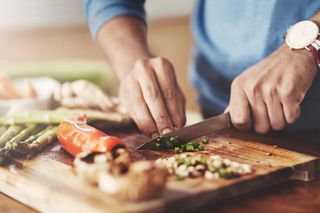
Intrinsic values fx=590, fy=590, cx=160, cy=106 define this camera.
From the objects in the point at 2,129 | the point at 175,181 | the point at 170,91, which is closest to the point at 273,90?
the point at 170,91

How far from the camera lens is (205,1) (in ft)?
5.26

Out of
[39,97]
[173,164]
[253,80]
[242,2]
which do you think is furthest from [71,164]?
[242,2]

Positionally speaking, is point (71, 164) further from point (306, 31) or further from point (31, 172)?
point (306, 31)

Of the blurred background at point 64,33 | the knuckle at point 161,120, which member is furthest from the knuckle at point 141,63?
the blurred background at point 64,33

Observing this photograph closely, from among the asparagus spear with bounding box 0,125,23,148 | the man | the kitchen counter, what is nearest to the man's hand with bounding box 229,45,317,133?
the man

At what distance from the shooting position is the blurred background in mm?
2916

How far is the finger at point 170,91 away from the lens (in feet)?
4.05

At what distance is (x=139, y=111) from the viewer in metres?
1.24

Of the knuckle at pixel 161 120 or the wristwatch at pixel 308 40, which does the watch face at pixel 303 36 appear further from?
the knuckle at pixel 161 120

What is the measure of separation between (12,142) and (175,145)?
12.0 inches

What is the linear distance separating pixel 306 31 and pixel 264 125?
0.67 ft

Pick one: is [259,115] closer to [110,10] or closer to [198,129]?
[198,129]

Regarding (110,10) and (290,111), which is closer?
(290,111)

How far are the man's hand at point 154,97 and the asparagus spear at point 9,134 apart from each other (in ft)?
0.80
